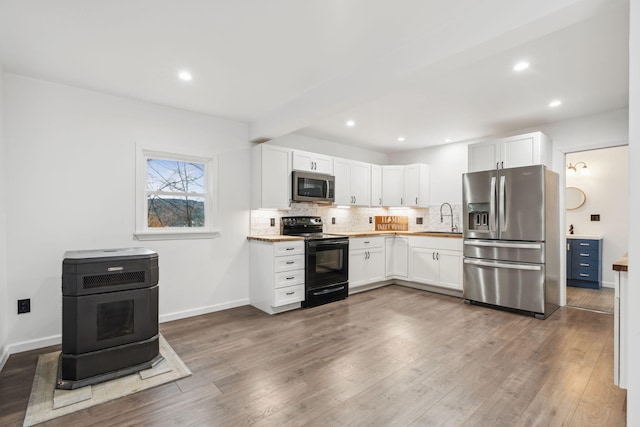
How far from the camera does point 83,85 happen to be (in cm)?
304

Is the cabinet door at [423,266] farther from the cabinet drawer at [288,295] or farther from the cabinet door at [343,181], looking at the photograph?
the cabinet drawer at [288,295]

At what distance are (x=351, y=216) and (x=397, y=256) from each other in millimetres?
1067

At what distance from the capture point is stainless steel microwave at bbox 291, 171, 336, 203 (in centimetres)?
443

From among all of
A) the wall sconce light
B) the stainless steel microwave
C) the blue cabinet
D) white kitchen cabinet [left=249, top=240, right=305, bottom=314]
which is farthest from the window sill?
the wall sconce light

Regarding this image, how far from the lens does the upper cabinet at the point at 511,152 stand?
13.1ft

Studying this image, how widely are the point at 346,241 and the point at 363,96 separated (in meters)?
2.31

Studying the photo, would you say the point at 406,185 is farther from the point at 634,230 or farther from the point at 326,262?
the point at 634,230

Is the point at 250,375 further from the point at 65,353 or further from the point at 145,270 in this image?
the point at 65,353

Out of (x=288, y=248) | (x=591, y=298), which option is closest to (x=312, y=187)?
(x=288, y=248)

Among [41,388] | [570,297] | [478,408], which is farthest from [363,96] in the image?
[570,297]

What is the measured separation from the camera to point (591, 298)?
15.1 ft

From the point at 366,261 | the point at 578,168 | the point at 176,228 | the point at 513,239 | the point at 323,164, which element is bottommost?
the point at 366,261

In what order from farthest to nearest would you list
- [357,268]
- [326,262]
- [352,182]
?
[352,182]
[357,268]
[326,262]

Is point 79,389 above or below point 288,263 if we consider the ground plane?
below
